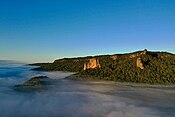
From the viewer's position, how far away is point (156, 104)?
68875 mm

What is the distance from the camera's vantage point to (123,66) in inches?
5162

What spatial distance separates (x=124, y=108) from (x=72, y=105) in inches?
440

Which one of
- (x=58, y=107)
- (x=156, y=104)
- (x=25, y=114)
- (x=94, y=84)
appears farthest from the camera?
(x=94, y=84)

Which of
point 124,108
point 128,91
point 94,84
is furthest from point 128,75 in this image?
point 124,108

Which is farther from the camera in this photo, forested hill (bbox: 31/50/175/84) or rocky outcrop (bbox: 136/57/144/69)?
rocky outcrop (bbox: 136/57/144/69)

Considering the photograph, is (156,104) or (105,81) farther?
(105,81)

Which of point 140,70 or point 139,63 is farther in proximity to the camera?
point 139,63

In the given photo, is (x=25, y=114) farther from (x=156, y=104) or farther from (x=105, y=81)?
(x=105, y=81)

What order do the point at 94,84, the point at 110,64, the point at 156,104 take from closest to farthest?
1. the point at 156,104
2. the point at 94,84
3. the point at 110,64

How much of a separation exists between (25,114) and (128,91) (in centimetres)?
4687

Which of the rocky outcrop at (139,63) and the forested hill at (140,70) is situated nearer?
the forested hill at (140,70)

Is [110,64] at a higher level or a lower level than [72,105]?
higher

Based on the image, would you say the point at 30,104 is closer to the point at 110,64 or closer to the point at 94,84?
the point at 94,84

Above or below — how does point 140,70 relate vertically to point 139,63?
below
